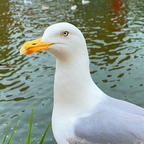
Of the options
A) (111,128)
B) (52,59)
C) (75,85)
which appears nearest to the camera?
(111,128)

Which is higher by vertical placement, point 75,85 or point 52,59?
point 75,85

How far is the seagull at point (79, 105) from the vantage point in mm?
1969

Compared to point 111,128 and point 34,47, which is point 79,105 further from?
point 34,47

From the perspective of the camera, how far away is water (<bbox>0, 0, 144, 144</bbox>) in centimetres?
530

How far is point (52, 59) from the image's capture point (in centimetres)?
733

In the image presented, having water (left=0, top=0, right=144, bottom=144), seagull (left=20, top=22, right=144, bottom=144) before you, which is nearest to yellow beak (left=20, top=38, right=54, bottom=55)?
seagull (left=20, top=22, right=144, bottom=144)

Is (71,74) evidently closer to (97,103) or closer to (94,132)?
(97,103)

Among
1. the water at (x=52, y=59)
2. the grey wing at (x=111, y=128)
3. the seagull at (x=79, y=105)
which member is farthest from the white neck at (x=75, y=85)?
the water at (x=52, y=59)

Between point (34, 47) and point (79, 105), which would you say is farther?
point (79, 105)

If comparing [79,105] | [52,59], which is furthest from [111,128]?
[52,59]

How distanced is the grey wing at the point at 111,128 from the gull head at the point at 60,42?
0.55 m

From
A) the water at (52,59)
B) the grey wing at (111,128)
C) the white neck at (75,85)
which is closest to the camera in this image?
the grey wing at (111,128)

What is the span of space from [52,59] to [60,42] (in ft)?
17.6

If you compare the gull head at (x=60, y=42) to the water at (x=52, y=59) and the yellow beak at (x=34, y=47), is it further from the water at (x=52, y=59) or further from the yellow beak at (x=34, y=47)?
the water at (x=52, y=59)
